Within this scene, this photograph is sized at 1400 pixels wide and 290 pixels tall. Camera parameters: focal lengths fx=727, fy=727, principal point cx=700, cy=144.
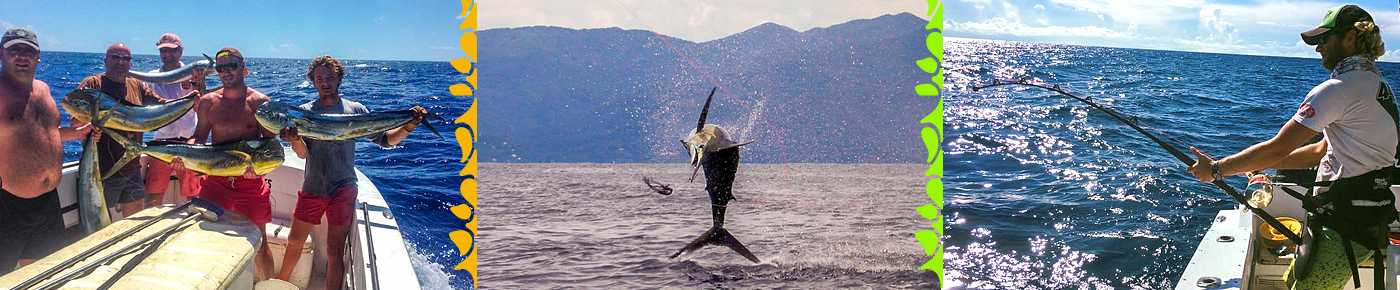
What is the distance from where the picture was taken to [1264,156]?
94.9 inches

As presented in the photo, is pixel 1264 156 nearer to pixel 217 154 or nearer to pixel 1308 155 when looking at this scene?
pixel 1308 155

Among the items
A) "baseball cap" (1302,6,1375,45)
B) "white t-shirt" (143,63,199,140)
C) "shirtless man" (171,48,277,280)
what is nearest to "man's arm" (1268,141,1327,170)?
"baseball cap" (1302,6,1375,45)

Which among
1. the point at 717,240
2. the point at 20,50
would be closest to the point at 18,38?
the point at 20,50

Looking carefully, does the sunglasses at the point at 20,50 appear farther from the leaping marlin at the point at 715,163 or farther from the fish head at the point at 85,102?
the leaping marlin at the point at 715,163

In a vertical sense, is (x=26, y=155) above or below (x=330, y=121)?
below

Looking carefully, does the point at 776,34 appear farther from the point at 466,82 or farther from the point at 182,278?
the point at 182,278

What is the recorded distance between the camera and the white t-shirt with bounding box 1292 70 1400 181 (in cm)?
232

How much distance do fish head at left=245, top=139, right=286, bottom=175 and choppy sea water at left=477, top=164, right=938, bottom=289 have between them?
1.48 meters

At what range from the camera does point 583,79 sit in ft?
14.2

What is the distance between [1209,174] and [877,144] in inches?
90.3

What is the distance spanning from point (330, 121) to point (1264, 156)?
10.2ft

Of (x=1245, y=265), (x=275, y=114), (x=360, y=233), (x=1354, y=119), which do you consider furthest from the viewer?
(x=1245, y=265)

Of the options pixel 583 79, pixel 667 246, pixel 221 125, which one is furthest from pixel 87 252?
pixel 667 246

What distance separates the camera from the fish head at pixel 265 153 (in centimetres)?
274
